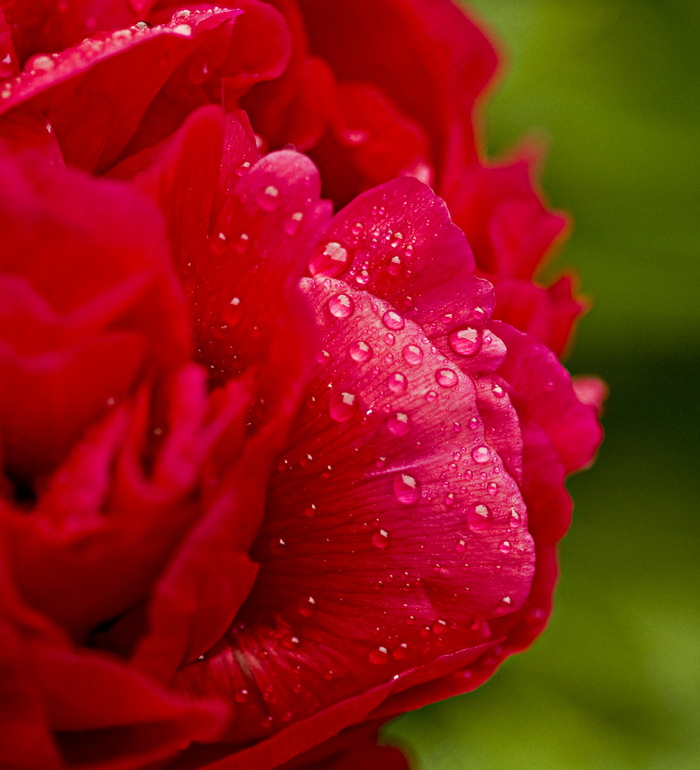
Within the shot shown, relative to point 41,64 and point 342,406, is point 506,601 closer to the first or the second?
point 342,406

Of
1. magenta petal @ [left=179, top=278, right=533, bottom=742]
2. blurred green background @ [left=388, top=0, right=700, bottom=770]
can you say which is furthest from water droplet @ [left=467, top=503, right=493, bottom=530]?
blurred green background @ [left=388, top=0, right=700, bottom=770]

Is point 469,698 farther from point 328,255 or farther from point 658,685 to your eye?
point 328,255

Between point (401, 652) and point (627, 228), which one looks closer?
point (401, 652)

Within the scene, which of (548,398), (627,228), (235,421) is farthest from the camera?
(627,228)

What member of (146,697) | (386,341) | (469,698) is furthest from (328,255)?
(469,698)

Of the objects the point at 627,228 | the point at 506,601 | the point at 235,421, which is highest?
the point at 235,421

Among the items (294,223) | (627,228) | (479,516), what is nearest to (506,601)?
(479,516)

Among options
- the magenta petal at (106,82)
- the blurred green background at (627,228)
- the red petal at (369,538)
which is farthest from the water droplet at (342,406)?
the blurred green background at (627,228)
